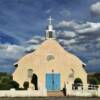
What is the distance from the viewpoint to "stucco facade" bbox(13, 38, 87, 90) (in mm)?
57938

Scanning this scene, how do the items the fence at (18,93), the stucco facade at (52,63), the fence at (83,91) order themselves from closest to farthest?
the fence at (18,93)
the fence at (83,91)
the stucco facade at (52,63)

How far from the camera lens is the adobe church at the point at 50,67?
57.7 m

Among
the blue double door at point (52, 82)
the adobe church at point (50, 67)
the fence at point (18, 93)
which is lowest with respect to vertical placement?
the fence at point (18, 93)

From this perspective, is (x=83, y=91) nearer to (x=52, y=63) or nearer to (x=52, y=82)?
(x=52, y=82)

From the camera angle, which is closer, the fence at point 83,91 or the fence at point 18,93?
the fence at point 18,93

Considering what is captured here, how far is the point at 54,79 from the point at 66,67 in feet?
7.96

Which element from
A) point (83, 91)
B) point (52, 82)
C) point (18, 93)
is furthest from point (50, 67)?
point (18, 93)

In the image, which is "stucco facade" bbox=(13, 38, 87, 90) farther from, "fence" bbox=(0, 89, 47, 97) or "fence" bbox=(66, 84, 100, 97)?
"fence" bbox=(0, 89, 47, 97)

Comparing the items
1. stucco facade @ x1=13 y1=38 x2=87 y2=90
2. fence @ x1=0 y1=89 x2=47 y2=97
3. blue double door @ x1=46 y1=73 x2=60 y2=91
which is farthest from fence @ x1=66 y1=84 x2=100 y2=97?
stucco facade @ x1=13 y1=38 x2=87 y2=90

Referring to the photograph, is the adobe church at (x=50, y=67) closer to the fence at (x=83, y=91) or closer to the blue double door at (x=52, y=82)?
the blue double door at (x=52, y=82)

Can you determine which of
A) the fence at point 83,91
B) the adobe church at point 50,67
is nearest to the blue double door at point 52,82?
the adobe church at point 50,67

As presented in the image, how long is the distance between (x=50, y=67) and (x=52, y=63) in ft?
2.03

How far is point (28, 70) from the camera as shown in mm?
58344

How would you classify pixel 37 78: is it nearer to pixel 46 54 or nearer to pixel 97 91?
pixel 46 54
